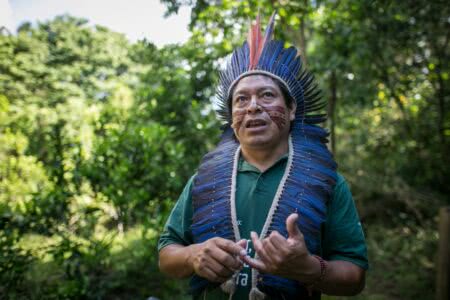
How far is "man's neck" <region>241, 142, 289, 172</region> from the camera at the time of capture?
6.63 ft

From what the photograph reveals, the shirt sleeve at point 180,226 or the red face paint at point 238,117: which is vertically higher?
the red face paint at point 238,117

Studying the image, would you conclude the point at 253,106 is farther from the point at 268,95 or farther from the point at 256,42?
the point at 256,42

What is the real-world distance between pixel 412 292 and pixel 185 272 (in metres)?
4.91

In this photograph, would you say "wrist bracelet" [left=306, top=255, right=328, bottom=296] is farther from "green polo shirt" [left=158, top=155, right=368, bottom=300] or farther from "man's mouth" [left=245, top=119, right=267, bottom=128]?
"man's mouth" [left=245, top=119, right=267, bottom=128]

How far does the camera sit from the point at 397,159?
26.6 ft

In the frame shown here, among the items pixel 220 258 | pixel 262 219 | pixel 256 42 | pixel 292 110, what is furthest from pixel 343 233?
pixel 256 42

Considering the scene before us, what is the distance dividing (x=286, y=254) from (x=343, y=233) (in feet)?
1.78

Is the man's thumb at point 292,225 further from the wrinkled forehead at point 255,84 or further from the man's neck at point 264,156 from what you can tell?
the wrinkled forehead at point 255,84

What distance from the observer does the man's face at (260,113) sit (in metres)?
1.97

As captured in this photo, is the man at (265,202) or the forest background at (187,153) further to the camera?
the forest background at (187,153)

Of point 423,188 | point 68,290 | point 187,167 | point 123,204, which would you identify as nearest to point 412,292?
point 423,188

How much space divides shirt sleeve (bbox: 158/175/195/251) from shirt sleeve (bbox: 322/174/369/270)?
2.53 ft

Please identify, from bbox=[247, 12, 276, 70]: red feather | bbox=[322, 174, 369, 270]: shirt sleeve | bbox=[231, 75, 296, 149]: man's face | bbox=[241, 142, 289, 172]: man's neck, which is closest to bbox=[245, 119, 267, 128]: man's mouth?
bbox=[231, 75, 296, 149]: man's face

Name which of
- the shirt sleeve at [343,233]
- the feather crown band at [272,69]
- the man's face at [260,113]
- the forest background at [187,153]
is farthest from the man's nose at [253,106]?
the forest background at [187,153]
